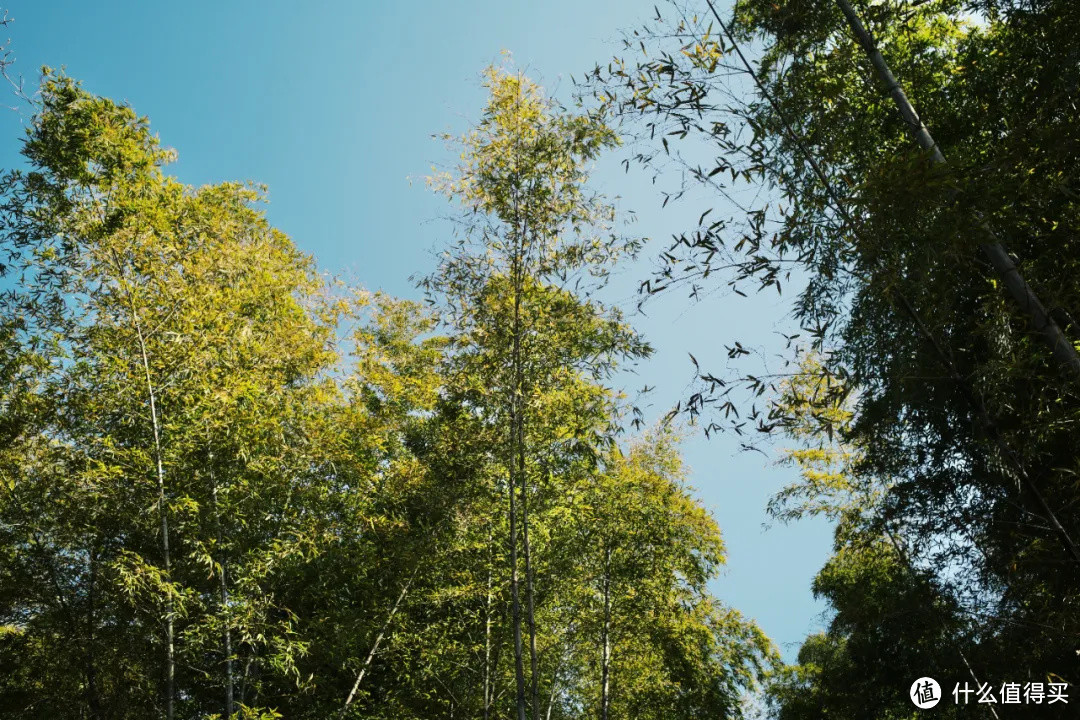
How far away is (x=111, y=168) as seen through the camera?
5.93 meters

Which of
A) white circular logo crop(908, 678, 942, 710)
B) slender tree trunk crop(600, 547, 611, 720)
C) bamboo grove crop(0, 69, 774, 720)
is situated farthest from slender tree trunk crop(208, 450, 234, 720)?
white circular logo crop(908, 678, 942, 710)

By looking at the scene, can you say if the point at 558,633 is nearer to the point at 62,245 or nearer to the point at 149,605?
the point at 149,605

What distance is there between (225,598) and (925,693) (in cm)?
475

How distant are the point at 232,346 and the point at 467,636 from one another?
11.8ft

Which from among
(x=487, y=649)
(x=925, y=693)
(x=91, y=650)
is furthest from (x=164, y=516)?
(x=925, y=693)

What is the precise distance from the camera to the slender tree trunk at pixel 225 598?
204 inches

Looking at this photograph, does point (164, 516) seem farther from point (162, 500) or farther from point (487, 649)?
point (487, 649)

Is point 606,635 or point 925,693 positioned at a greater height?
point 606,635

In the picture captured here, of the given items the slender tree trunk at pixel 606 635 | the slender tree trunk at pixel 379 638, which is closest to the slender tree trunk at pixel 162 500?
the slender tree trunk at pixel 379 638

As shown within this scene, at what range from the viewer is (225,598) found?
5.34 metres

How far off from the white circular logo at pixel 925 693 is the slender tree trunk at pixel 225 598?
4.43 m

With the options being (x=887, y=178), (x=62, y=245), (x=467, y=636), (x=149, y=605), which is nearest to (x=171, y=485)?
(x=149, y=605)

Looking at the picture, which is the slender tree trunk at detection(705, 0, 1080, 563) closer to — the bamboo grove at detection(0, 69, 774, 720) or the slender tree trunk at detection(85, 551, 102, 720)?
the bamboo grove at detection(0, 69, 774, 720)

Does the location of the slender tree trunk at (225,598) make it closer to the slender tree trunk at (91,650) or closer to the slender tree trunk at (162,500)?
the slender tree trunk at (162,500)
